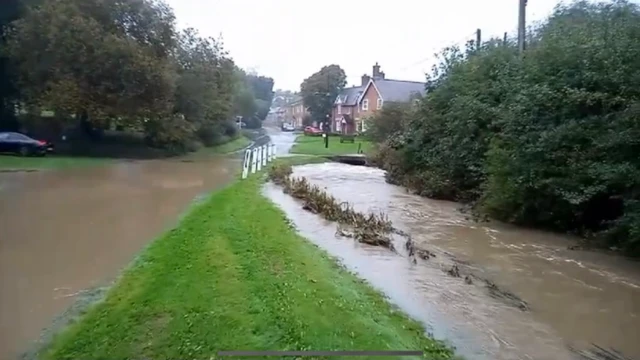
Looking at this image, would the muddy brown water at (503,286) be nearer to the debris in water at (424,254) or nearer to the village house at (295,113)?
the debris in water at (424,254)

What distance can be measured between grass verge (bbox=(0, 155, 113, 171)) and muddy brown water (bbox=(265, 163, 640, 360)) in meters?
13.9

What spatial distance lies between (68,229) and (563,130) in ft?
33.2

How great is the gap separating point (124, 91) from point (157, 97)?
170 centimetres

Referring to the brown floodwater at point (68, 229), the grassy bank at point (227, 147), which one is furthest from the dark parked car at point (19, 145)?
the grassy bank at point (227, 147)

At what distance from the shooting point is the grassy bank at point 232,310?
4953 mm

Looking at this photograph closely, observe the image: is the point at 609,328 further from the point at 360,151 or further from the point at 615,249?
the point at 360,151

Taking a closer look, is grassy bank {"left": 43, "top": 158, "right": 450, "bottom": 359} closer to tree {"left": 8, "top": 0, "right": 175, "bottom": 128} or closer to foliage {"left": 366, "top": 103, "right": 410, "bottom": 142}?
tree {"left": 8, "top": 0, "right": 175, "bottom": 128}

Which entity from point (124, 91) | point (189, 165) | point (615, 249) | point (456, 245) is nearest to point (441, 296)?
point (456, 245)

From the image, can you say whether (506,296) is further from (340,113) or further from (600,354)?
(340,113)

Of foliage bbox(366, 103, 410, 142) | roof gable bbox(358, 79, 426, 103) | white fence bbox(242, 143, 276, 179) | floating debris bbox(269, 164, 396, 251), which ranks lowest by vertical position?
floating debris bbox(269, 164, 396, 251)

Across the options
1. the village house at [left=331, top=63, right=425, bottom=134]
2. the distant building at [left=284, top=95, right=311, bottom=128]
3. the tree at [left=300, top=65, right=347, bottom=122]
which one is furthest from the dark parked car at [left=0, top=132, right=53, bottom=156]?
the distant building at [left=284, top=95, right=311, bottom=128]

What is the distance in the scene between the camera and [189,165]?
27.6 meters

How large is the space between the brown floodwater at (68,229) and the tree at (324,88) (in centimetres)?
5182

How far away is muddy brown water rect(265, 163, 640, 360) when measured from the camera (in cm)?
612
